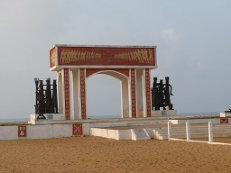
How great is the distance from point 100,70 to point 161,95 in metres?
6.63

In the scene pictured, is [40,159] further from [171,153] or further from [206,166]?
[206,166]

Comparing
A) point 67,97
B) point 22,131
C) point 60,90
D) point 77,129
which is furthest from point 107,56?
point 22,131

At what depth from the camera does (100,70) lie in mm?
42469

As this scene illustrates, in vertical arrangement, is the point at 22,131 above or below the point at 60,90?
below

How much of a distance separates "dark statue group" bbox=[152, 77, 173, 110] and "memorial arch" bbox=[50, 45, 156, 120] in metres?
1.26

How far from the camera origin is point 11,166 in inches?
658

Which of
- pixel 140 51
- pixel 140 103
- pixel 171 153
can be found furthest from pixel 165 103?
pixel 171 153

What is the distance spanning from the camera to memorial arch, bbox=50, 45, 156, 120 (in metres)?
40.9

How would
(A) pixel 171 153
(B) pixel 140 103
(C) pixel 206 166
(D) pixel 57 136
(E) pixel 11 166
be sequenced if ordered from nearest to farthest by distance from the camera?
(C) pixel 206 166
(E) pixel 11 166
(A) pixel 171 153
(D) pixel 57 136
(B) pixel 140 103

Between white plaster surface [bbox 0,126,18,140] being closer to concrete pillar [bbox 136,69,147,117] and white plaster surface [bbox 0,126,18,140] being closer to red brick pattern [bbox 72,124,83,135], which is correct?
red brick pattern [bbox 72,124,83,135]

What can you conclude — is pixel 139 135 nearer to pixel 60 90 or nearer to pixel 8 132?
pixel 8 132

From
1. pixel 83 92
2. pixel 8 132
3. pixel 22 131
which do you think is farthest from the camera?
pixel 83 92

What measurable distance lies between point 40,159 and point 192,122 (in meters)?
21.2

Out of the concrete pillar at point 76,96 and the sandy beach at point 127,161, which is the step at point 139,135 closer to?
the sandy beach at point 127,161
